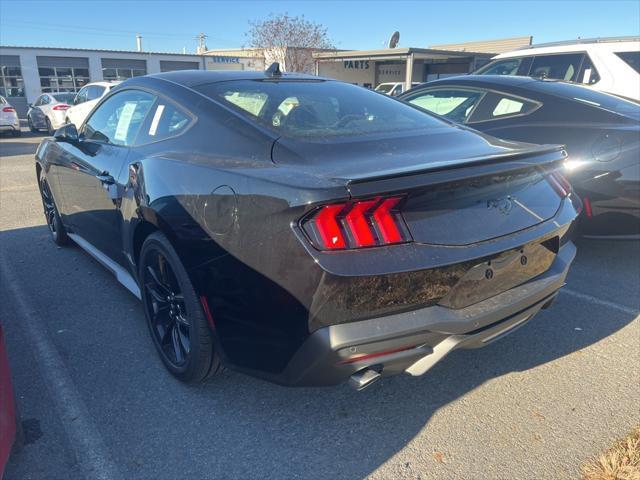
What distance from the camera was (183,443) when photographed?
2.24 meters

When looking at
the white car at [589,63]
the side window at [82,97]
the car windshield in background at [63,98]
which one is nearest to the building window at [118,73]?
the car windshield in background at [63,98]

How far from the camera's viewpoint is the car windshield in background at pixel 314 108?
2.49 metres

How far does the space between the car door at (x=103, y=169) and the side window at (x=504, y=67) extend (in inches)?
235

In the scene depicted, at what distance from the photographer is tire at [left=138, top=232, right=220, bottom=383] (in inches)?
93.3

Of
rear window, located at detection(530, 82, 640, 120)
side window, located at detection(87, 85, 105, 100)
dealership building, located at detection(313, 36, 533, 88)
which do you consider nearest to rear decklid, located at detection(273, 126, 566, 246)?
rear window, located at detection(530, 82, 640, 120)

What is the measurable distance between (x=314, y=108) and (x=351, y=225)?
1.16 metres

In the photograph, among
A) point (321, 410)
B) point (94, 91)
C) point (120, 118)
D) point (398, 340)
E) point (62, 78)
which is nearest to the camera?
point (398, 340)

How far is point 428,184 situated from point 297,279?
594 mm

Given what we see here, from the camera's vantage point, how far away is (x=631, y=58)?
262 inches

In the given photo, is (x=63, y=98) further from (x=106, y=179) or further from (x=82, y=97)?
(x=106, y=179)

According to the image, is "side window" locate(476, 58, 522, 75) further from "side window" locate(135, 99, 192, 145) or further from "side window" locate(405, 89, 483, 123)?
"side window" locate(135, 99, 192, 145)

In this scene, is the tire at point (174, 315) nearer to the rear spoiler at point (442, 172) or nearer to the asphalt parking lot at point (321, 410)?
the asphalt parking lot at point (321, 410)

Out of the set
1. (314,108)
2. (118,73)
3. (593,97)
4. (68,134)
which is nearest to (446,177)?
(314,108)

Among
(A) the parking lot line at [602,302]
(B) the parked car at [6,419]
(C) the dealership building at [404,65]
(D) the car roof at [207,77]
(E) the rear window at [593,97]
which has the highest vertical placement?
(C) the dealership building at [404,65]
